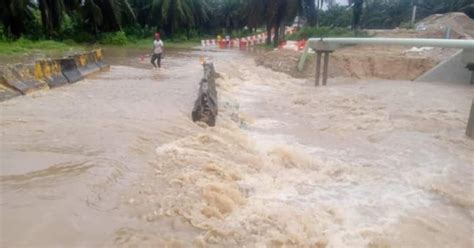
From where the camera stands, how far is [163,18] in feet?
136

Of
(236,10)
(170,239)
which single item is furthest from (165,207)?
(236,10)

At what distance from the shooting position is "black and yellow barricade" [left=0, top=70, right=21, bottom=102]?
9.16 m

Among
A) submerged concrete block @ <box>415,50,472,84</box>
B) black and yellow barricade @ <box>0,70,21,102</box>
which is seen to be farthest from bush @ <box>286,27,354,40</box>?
black and yellow barricade @ <box>0,70,21,102</box>

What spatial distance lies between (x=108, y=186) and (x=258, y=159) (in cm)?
250

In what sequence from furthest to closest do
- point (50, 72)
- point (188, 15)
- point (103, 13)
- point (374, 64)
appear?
point (188, 15)
point (103, 13)
point (374, 64)
point (50, 72)

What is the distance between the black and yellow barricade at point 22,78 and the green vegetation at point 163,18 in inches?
483

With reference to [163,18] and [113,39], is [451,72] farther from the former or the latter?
[163,18]

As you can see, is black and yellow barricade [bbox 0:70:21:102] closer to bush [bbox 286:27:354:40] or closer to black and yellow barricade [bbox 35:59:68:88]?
black and yellow barricade [bbox 35:59:68:88]

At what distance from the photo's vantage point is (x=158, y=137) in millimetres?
6902

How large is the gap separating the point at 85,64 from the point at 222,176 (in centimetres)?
1063

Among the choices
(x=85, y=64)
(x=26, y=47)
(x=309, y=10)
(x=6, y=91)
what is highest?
(x=309, y=10)

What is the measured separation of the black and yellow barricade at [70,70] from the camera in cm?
1246

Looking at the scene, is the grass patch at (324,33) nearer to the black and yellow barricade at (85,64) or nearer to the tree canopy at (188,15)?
the tree canopy at (188,15)

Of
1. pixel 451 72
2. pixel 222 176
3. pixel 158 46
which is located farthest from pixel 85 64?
pixel 451 72
